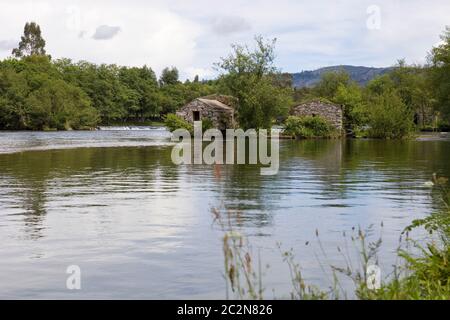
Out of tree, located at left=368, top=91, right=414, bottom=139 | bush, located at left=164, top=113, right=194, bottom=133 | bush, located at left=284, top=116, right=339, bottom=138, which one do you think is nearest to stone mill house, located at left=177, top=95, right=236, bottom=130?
bush, located at left=164, top=113, right=194, bottom=133

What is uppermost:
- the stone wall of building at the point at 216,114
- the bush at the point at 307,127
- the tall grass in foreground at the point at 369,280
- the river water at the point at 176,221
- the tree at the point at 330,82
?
the tree at the point at 330,82

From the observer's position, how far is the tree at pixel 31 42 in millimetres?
186750

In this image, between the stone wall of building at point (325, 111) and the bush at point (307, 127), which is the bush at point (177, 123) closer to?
the bush at point (307, 127)

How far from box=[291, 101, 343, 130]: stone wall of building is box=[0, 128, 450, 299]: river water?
153 feet

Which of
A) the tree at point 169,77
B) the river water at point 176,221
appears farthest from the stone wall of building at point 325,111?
the tree at point 169,77

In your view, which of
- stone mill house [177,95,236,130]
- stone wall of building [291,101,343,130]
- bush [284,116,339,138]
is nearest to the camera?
bush [284,116,339,138]

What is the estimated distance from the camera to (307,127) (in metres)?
65.6

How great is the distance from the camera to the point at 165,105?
149375 millimetres

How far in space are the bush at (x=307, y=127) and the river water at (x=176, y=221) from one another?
39584mm

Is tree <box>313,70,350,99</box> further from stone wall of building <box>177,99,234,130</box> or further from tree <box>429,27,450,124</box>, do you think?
stone wall of building <box>177,99,234,130</box>

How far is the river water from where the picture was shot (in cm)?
850

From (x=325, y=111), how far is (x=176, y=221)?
60.0 metres

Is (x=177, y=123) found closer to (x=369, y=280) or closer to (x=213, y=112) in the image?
(x=213, y=112)

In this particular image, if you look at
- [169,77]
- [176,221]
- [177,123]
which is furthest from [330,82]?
[176,221]
